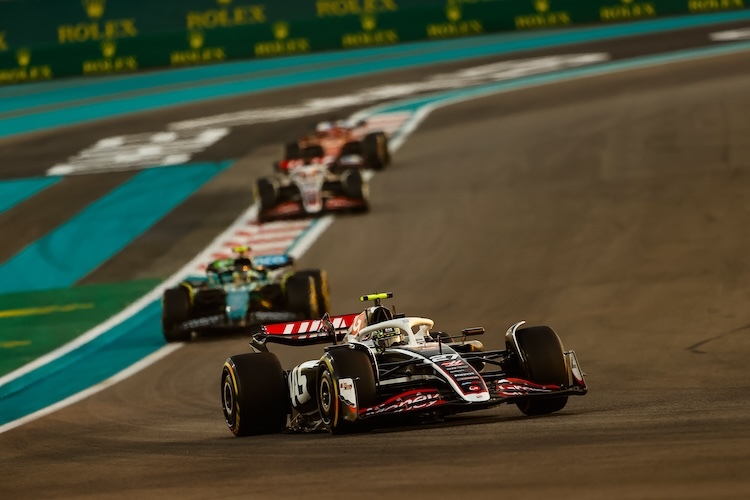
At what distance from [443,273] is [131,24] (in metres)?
24.2

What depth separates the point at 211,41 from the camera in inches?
1758

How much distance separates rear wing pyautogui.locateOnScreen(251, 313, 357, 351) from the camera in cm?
1328

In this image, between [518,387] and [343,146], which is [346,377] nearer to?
[518,387]

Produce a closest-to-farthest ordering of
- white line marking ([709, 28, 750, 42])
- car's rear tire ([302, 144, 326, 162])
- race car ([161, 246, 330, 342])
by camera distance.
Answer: race car ([161, 246, 330, 342]), car's rear tire ([302, 144, 326, 162]), white line marking ([709, 28, 750, 42])

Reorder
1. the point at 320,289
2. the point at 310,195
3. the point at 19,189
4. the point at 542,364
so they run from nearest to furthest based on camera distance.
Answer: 1. the point at 542,364
2. the point at 320,289
3. the point at 310,195
4. the point at 19,189

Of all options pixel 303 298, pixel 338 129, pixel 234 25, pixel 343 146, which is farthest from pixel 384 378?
pixel 234 25

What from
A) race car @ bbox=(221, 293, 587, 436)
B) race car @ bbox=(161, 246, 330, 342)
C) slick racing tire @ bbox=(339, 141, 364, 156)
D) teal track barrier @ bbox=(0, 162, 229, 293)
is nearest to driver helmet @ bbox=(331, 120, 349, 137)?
slick racing tire @ bbox=(339, 141, 364, 156)

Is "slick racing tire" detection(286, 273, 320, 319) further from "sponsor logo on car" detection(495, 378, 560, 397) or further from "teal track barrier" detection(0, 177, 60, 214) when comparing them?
"teal track barrier" detection(0, 177, 60, 214)

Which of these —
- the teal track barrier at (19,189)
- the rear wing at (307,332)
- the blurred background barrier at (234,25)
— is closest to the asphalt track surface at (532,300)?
the rear wing at (307,332)

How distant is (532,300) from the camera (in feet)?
66.3

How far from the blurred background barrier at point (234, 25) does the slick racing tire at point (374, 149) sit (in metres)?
13.3

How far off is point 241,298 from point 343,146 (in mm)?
11971

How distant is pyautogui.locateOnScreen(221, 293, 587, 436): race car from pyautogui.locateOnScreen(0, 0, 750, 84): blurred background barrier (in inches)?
1254

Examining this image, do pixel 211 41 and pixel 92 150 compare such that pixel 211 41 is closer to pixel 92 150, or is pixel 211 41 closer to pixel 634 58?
pixel 92 150
